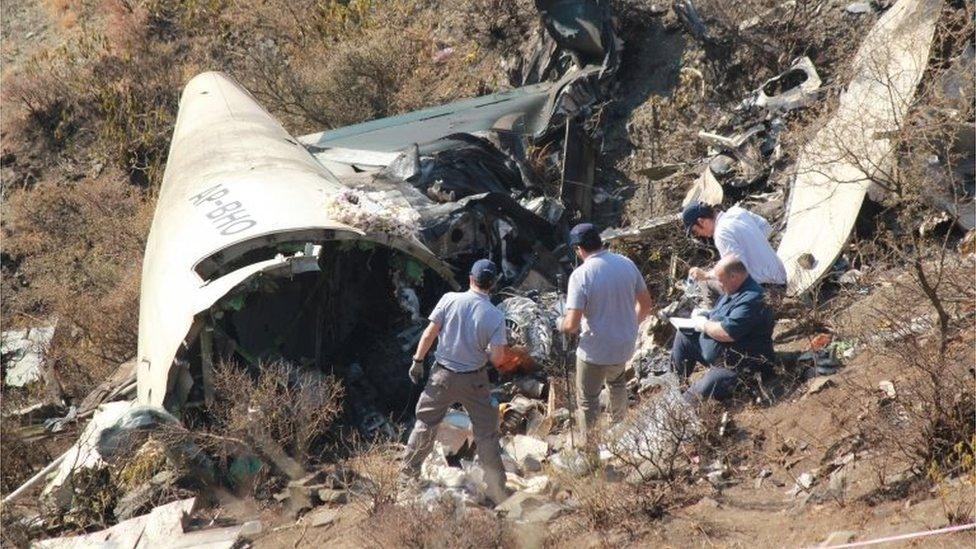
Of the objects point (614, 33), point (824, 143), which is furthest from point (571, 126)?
point (824, 143)

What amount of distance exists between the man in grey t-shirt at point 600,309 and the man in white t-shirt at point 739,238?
0.60 meters

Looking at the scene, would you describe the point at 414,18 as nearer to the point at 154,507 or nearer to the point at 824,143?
the point at 824,143

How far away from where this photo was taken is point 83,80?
2009 cm

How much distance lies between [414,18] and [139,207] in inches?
Answer: 224

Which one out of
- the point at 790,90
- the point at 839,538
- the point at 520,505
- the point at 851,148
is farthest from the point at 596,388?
the point at 790,90

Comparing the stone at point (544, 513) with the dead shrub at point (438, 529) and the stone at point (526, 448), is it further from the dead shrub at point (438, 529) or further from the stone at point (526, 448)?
the stone at point (526, 448)

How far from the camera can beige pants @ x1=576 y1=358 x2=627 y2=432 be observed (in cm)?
707

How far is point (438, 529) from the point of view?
19.5 feet

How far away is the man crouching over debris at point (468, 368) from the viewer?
7.01 metres

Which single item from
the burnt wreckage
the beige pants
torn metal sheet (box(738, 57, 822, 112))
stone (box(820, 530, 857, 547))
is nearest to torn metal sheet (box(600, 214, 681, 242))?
the burnt wreckage

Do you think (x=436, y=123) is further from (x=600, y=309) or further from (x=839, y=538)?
(x=839, y=538)

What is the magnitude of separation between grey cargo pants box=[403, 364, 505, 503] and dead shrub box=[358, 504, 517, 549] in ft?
2.62

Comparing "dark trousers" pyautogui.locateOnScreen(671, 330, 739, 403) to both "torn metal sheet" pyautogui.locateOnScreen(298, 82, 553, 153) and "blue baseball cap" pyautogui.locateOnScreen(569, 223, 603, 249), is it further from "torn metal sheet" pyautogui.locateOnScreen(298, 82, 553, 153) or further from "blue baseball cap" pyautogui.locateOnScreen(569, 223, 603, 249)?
"torn metal sheet" pyautogui.locateOnScreen(298, 82, 553, 153)

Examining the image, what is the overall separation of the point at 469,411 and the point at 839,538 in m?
2.67
